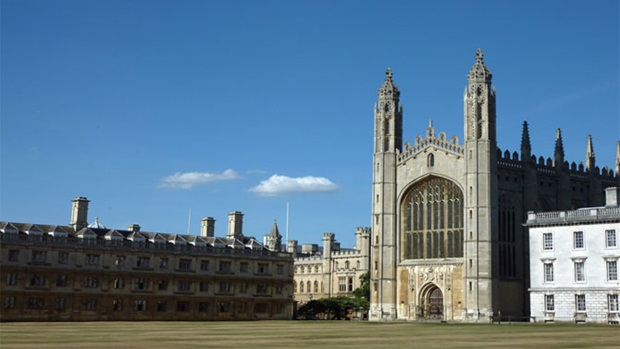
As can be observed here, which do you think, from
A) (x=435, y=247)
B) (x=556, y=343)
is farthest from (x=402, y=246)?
(x=556, y=343)

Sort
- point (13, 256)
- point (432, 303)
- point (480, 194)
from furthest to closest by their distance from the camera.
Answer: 1. point (432, 303)
2. point (480, 194)
3. point (13, 256)

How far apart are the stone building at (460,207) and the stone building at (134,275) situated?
1198cm

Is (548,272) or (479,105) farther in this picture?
(479,105)

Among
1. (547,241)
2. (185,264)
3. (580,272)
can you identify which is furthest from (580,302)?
(185,264)

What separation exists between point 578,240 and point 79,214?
45.5 metres

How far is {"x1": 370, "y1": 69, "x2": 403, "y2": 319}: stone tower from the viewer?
86.6m

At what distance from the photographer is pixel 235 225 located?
93.9 m

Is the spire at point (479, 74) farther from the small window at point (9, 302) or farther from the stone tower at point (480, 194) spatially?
the small window at point (9, 302)

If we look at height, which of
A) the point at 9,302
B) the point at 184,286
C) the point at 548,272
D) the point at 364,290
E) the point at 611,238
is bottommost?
the point at 9,302

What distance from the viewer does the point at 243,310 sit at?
87375 millimetres

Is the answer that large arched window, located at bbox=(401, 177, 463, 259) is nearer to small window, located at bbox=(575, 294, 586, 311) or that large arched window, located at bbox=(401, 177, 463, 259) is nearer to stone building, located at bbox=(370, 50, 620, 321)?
stone building, located at bbox=(370, 50, 620, 321)

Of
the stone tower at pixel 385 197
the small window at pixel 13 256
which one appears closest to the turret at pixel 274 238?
the stone tower at pixel 385 197

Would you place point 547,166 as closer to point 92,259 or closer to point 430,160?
point 430,160

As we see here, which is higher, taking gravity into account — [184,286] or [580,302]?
[184,286]
